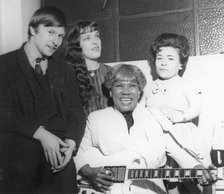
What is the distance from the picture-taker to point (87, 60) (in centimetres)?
147

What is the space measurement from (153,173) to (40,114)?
0.44 m

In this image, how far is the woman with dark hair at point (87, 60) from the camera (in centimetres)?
143

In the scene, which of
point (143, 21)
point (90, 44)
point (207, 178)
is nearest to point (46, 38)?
point (90, 44)

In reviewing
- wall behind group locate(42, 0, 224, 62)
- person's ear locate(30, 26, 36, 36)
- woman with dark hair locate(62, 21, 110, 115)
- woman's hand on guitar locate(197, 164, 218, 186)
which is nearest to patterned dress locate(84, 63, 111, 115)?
woman with dark hair locate(62, 21, 110, 115)

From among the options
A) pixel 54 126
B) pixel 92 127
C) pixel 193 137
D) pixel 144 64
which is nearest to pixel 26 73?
pixel 54 126

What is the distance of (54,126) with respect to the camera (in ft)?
4.20

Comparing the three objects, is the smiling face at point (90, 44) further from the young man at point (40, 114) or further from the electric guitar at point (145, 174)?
the electric guitar at point (145, 174)

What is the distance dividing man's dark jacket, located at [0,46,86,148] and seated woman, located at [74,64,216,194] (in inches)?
2.9

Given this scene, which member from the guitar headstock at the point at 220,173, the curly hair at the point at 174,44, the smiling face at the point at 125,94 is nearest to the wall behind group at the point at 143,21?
the curly hair at the point at 174,44

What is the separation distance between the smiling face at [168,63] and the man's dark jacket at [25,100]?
331 millimetres

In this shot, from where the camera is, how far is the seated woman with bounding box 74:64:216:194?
4.34 ft

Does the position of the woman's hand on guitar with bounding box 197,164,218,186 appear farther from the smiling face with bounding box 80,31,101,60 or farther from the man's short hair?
the man's short hair

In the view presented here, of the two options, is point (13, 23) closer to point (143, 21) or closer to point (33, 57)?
point (33, 57)

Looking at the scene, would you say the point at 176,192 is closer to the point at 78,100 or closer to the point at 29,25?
the point at 78,100
